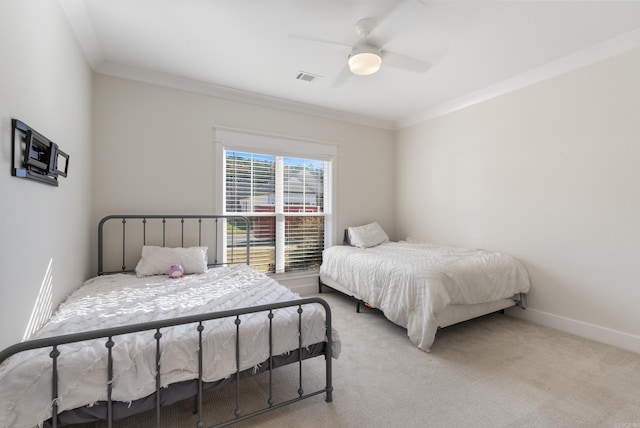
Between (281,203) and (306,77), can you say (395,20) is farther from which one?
(281,203)

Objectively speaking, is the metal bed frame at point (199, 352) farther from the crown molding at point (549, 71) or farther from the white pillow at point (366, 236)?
the crown molding at point (549, 71)

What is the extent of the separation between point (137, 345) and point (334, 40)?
102 inches

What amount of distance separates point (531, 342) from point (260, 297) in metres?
2.49

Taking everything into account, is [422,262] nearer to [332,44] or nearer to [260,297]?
[260,297]

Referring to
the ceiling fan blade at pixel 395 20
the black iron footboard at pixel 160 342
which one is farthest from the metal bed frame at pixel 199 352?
the ceiling fan blade at pixel 395 20

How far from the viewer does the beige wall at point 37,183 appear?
4.24 ft

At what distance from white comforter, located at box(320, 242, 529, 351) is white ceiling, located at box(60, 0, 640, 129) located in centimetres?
191

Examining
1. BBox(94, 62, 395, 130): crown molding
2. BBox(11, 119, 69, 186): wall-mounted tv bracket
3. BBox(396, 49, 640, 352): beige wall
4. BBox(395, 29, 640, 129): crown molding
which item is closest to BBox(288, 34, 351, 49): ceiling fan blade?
BBox(94, 62, 395, 130): crown molding

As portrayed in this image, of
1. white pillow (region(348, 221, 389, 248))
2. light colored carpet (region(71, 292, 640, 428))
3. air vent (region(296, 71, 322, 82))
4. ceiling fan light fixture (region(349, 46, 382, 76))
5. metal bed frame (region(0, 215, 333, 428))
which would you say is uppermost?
air vent (region(296, 71, 322, 82))

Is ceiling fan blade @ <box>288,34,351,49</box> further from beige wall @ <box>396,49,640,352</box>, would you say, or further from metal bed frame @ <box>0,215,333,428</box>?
beige wall @ <box>396,49,640,352</box>

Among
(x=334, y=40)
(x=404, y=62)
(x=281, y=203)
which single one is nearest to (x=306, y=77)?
(x=334, y=40)

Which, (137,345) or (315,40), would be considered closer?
(137,345)

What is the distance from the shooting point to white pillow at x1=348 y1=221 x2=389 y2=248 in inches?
158

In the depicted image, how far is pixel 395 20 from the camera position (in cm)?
189
